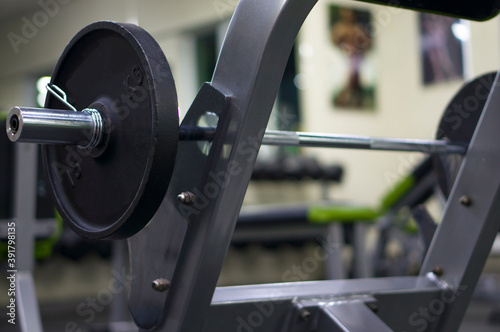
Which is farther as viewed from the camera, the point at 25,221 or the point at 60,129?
the point at 25,221

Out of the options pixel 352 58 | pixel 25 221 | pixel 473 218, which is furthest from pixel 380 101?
Answer: pixel 473 218

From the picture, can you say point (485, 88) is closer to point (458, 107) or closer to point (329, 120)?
point (458, 107)

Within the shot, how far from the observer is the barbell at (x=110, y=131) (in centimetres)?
65

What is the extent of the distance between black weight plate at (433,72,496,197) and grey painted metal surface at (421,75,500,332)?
61mm

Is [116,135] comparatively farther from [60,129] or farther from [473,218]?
[473,218]

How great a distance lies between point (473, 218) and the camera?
92 cm

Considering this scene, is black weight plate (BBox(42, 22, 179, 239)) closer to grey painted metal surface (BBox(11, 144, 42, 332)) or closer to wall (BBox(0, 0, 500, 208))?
grey painted metal surface (BBox(11, 144, 42, 332))

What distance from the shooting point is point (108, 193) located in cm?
71

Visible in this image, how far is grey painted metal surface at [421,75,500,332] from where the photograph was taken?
0.91 metres

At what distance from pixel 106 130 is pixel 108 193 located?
3.2 inches

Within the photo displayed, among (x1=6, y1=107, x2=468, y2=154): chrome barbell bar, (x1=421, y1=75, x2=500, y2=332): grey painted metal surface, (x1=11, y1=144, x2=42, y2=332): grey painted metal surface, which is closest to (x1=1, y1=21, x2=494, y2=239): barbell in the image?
(x1=6, y1=107, x2=468, y2=154): chrome barbell bar

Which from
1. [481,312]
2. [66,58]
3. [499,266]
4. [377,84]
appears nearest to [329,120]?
[377,84]

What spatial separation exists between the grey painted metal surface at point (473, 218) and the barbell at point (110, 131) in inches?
11.8

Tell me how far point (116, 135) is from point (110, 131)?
0.03 feet
